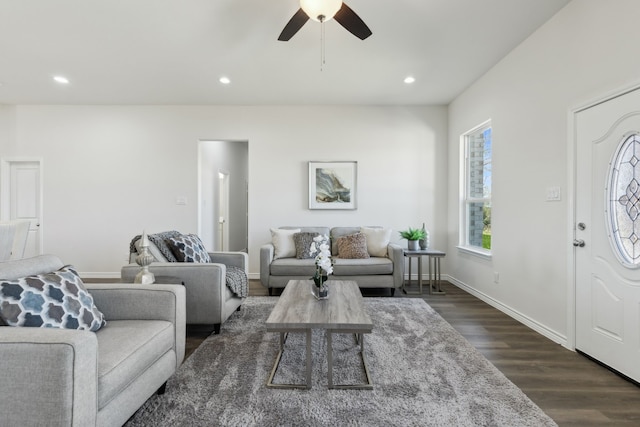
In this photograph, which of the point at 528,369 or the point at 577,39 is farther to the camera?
the point at 577,39

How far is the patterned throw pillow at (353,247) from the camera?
4094 millimetres

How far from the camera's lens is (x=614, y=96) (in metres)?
2.09

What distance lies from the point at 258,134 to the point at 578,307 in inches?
169

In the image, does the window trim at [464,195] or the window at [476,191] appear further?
the window trim at [464,195]

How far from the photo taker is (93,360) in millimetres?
1175

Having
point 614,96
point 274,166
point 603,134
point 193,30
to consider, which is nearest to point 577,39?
point 614,96

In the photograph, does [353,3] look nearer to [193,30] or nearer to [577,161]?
[193,30]

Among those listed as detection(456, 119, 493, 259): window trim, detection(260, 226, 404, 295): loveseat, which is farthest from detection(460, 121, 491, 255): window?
detection(260, 226, 404, 295): loveseat

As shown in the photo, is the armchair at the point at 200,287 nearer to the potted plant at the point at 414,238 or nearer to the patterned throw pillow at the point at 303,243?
the patterned throw pillow at the point at 303,243

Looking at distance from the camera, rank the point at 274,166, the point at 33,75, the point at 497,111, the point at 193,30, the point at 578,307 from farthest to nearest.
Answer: the point at 274,166 → the point at 33,75 → the point at 497,111 → the point at 193,30 → the point at 578,307

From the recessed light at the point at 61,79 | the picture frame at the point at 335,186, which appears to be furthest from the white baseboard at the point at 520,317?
the recessed light at the point at 61,79

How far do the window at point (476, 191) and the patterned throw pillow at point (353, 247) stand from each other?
1429 mm

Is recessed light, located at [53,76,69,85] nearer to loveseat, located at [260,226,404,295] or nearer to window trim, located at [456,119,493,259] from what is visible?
loveseat, located at [260,226,404,295]

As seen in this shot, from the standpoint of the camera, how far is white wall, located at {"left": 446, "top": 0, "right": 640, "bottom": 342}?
2170mm
